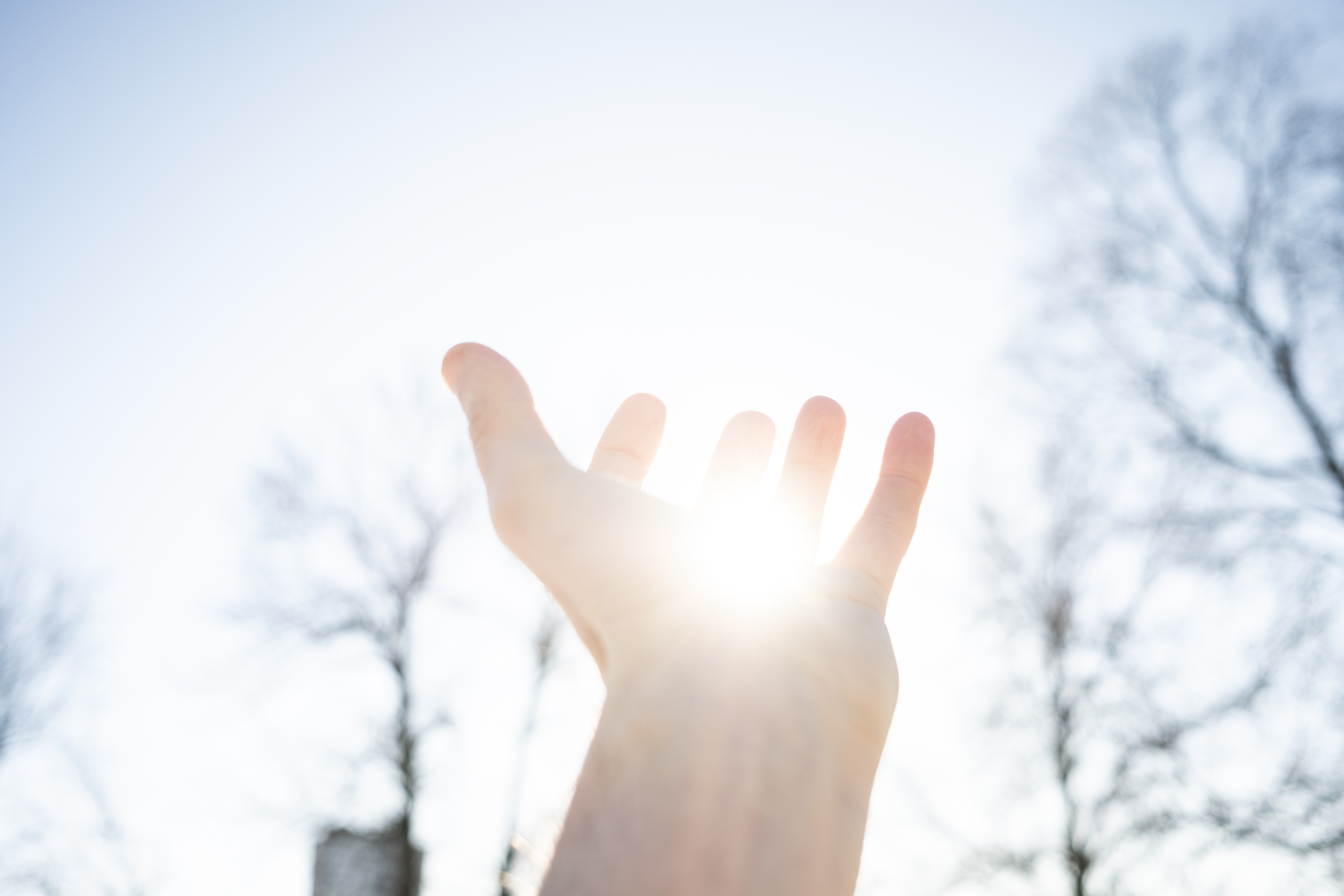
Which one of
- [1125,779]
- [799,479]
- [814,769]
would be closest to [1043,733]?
[1125,779]

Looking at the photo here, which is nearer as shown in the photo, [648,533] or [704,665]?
[704,665]

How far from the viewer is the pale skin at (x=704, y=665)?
1.09m

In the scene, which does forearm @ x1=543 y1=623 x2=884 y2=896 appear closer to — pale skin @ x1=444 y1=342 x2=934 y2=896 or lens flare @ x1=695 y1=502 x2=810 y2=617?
pale skin @ x1=444 y1=342 x2=934 y2=896

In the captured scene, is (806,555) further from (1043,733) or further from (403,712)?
(403,712)

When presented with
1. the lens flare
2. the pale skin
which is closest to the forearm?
the pale skin

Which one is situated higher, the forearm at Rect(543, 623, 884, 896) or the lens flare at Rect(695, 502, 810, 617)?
the lens flare at Rect(695, 502, 810, 617)

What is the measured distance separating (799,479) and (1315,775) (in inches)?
267

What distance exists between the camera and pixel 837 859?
1152mm

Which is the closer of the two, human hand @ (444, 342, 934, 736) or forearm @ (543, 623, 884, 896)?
forearm @ (543, 623, 884, 896)

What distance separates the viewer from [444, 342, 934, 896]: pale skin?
1.09m

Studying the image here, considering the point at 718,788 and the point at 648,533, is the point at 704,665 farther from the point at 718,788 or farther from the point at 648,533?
the point at 648,533

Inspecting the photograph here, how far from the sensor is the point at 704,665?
4.33 feet

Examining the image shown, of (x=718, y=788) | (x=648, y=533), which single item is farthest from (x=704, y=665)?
(x=648, y=533)

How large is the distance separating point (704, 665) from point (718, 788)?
0.22 metres
